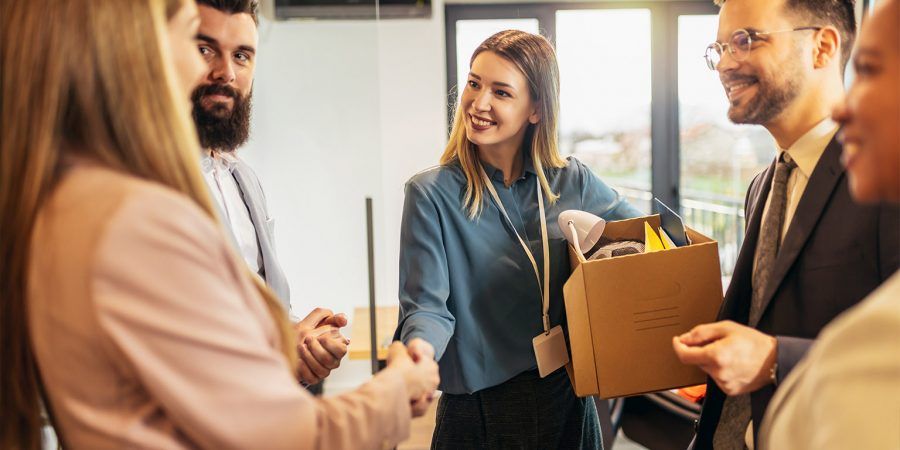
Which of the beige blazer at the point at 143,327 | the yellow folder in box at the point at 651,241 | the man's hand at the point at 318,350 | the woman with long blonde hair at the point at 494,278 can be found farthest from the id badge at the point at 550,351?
the beige blazer at the point at 143,327

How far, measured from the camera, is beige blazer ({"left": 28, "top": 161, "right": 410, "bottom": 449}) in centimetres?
76

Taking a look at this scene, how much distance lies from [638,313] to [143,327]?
3.18ft

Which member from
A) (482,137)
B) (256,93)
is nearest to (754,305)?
(482,137)

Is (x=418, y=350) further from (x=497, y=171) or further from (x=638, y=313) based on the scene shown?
(x=497, y=171)

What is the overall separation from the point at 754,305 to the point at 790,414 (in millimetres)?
635

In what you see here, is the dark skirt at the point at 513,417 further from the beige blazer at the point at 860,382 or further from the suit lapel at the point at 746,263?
the beige blazer at the point at 860,382

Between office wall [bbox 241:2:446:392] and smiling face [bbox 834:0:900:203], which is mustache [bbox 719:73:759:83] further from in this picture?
office wall [bbox 241:2:446:392]

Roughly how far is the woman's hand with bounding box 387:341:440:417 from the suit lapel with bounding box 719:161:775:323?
0.61 meters

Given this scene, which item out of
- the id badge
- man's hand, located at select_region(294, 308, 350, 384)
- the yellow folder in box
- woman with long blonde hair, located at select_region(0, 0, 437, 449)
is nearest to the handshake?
man's hand, located at select_region(294, 308, 350, 384)

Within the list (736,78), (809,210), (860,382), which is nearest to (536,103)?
(736,78)

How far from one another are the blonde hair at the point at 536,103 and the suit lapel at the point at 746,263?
49 centimetres

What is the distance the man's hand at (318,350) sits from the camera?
151 cm

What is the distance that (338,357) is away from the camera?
4.99 feet

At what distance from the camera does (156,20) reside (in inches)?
33.2
